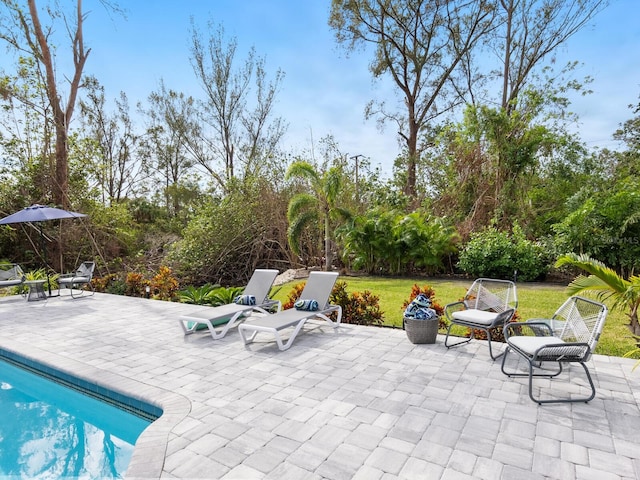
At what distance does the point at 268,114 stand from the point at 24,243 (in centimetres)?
1346

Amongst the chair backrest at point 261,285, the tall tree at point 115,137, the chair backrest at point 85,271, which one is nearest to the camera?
the chair backrest at point 261,285

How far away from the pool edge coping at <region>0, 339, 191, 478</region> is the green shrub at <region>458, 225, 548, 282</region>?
31.3 ft

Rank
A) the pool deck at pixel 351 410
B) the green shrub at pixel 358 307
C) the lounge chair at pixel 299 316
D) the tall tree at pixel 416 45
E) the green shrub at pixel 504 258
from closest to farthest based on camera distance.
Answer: the pool deck at pixel 351 410
the lounge chair at pixel 299 316
the green shrub at pixel 358 307
the green shrub at pixel 504 258
the tall tree at pixel 416 45

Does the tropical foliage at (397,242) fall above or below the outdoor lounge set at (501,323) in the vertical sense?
above

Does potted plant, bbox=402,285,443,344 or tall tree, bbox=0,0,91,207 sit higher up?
tall tree, bbox=0,0,91,207

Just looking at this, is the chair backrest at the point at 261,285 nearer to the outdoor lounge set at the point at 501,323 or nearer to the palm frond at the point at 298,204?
the outdoor lounge set at the point at 501,323

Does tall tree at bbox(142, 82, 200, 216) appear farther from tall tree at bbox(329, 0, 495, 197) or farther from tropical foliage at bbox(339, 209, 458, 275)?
tropical foliage at bbox(339, 209, 458, 275)

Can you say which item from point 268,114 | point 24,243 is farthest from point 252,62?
point 24,243

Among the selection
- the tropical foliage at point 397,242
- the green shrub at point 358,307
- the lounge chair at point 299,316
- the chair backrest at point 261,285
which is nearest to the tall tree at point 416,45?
the tropical foliage at point 397,242

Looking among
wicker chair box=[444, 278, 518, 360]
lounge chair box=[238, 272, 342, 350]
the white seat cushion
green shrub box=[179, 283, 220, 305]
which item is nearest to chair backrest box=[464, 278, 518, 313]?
wicker chair box=[444, 278, 518, 360]

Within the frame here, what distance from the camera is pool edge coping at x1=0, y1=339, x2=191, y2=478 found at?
2.71 meters

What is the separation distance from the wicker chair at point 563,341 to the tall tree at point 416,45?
14.5 metres

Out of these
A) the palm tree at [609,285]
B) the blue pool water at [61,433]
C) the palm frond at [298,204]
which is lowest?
the blue pool water at [61,433]

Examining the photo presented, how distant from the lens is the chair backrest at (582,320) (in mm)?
3601
